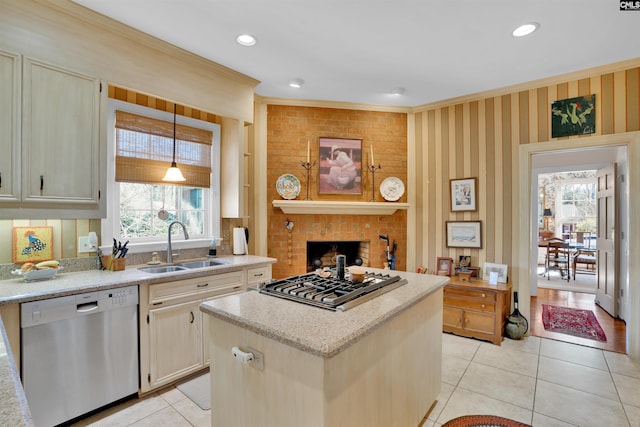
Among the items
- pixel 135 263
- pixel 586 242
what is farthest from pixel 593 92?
pixel 586 242

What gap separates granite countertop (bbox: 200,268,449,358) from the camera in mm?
1150

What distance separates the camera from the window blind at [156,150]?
2.69 m

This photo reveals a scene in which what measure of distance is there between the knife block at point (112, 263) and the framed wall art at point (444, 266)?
348cm

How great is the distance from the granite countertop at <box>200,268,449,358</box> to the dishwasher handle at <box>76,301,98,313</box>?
3.25 feet

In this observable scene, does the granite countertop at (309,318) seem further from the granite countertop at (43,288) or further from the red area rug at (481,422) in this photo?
the red area rug at (481,422)

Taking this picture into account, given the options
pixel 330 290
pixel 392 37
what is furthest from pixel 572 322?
pixel 392 37

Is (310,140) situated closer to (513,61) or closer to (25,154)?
(513,61)

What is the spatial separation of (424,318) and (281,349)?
1091 millimetres

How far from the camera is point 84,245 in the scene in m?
2.43

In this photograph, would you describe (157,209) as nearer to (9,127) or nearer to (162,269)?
(162,269)

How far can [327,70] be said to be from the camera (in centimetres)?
318

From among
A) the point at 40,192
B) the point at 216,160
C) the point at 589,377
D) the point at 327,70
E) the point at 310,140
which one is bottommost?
the point at 589,377

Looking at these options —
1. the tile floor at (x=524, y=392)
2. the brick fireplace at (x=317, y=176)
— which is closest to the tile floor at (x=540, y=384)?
the tile floor at (x=524, y=392)

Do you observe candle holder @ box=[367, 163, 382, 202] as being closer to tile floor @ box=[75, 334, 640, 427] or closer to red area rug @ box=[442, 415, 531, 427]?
tile floor @ box=[75, 334, 640, 427]
